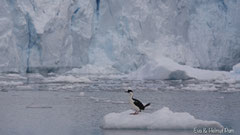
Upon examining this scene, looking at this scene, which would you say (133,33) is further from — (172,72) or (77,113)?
(77,113)

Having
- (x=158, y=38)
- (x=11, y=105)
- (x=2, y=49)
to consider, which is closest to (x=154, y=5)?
(x=158, y=38)

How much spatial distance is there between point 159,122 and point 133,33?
18730 millimetres

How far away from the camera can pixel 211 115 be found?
7.53 meters

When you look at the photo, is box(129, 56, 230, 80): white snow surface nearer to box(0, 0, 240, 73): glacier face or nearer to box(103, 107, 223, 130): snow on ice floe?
box(0, 0, 240, 73): glacier face

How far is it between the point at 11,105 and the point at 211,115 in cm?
401

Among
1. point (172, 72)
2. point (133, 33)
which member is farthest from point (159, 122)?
point (133, 33)

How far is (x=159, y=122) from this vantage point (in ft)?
19.1

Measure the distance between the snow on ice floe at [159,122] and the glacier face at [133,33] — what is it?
57.7 ft

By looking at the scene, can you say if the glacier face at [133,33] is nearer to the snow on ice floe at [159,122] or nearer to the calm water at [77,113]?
the calm water at [77,113]

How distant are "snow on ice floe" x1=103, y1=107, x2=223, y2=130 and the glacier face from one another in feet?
57.7

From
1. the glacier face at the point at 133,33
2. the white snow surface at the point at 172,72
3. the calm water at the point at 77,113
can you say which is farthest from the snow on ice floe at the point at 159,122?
the glacier face at the point at 133,33

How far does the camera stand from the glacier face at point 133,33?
23656mm

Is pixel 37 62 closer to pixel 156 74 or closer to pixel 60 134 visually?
pixel 156 74

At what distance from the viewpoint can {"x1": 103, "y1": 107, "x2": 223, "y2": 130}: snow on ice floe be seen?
18.9ft
